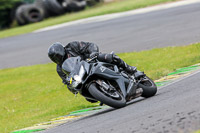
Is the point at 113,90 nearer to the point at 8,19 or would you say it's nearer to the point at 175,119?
the point at 175,119

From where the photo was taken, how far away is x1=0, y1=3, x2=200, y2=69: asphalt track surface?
17375mm

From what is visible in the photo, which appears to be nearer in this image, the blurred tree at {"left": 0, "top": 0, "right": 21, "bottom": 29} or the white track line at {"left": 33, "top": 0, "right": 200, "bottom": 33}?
the white track line at {"left": 33, "top": 0, "right": 200, "bottom": 33}

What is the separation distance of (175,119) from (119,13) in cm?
2469

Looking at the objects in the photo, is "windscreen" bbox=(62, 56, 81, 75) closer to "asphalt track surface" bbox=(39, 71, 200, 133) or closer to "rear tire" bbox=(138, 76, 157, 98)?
"asphalt track surface" bbox=(39, 71, 200, 133)

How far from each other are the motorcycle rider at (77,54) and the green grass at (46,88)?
5.06 ft

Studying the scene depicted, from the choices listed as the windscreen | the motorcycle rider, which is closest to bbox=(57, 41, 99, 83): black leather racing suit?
the motorcycle rider

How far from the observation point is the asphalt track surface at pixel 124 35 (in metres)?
17.4

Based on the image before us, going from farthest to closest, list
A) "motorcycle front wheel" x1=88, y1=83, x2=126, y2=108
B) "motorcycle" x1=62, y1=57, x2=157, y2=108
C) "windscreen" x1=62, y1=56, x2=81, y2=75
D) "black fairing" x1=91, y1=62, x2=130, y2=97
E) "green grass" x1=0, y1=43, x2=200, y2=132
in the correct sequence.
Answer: "green grass" x1=0, y1=43, x2=200, y2=132, "windscreen" x1=62, y1=56, x2=81, y2=75, "black fairing" x1=91, y1=62, x2=130, y2=97, "motorcycle" x1=62, y1=57, x2=157, y2=108, "motorcycle front wheel" x1=88, y1=83, x2=126, y2=108

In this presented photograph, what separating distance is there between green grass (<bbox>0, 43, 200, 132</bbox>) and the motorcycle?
6.16ft

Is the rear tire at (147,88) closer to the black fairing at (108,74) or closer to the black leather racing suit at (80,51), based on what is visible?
the black leather racing suit at (80,51)

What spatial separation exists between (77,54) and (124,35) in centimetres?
1207

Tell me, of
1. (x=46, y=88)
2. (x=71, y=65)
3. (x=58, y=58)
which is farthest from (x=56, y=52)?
(x=46, y=88)

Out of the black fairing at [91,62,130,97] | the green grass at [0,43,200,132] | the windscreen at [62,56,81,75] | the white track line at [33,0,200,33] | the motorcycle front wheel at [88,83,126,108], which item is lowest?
the green grass at [0,43,200,132]

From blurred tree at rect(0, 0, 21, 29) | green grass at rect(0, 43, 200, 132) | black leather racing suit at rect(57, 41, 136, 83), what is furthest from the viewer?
blurred tree at rect(0, 0, 21, 29)
